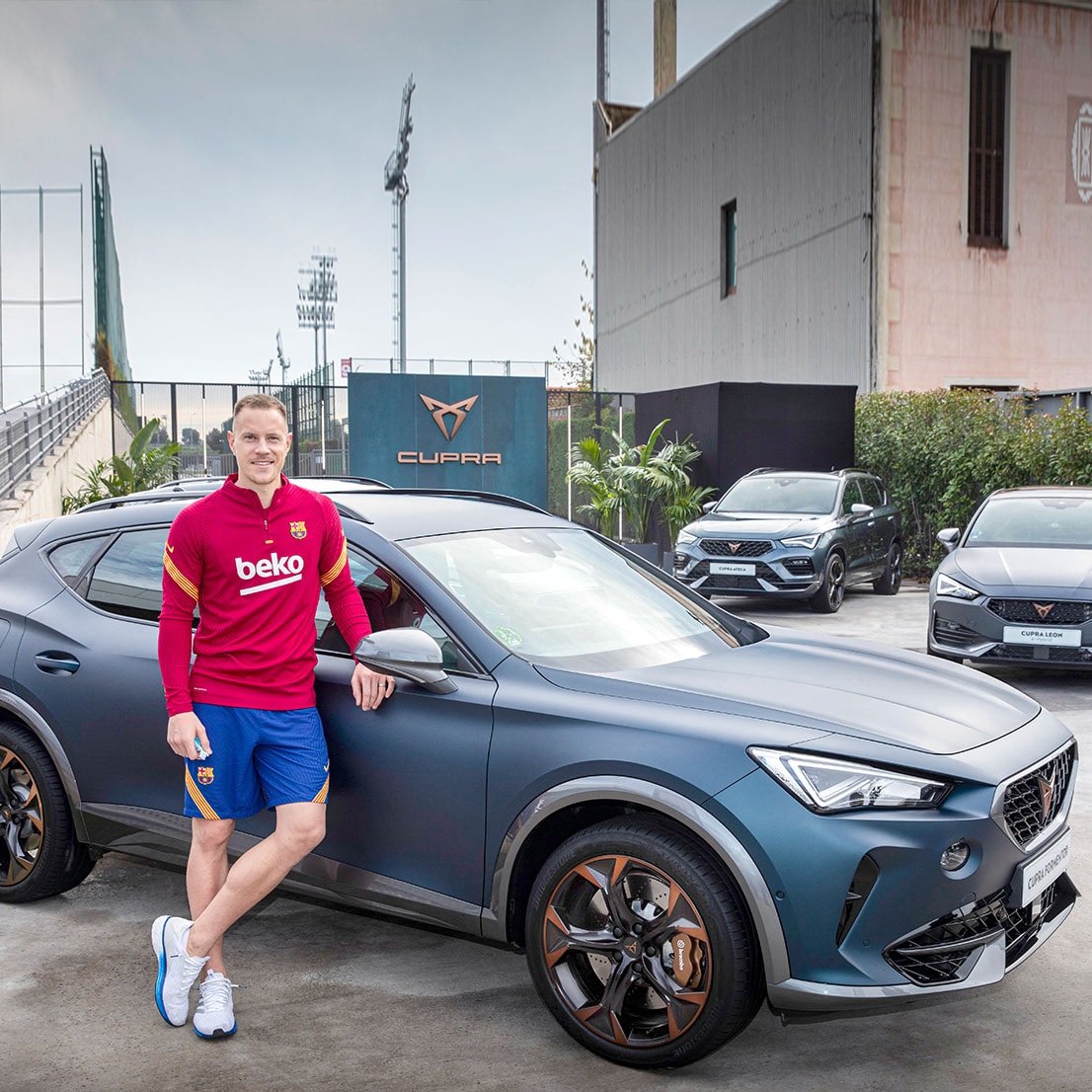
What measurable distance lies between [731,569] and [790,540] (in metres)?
0.75

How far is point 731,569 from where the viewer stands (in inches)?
551

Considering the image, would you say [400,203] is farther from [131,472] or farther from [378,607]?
[378,607]

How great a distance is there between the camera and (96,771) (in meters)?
4.23

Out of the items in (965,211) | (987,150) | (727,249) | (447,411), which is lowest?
(447,411)

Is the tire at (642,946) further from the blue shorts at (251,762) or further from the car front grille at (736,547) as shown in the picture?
the car front grille at (736,547)

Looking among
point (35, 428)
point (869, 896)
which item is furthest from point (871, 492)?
point (869, 896)

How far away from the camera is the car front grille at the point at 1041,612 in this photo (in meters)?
8.70

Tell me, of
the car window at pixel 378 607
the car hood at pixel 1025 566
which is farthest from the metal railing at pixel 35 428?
the car window at pixel 378 607

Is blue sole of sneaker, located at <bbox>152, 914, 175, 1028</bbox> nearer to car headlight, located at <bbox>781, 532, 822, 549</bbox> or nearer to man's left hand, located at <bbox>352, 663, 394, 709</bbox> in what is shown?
man's left hand, located at <bbox>352, 663, 394, 709</bbox>

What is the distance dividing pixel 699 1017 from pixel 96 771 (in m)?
2.31

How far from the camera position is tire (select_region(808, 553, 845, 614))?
1402 cm

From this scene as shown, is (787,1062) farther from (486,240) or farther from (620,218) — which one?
(486,240)

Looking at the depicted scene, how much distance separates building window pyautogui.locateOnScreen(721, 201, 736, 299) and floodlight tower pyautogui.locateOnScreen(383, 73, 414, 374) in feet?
35.2

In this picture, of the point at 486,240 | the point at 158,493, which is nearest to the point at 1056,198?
the point at 158,493
